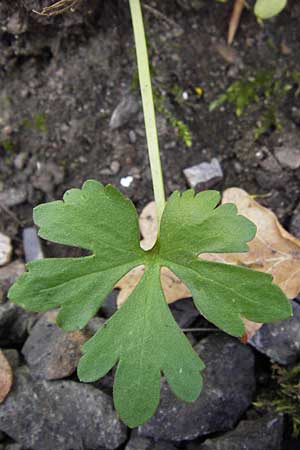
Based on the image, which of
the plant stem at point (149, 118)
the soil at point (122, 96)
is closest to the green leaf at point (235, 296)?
the plant stem at point (149, 118)

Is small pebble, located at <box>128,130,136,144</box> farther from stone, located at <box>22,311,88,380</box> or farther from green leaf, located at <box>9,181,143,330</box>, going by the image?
stone, located at <box>22,311,88,380</box>

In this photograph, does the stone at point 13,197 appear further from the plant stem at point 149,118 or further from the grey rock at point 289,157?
the grey rock at point 289,157

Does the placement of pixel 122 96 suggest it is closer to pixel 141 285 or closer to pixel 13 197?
pixel 13 197

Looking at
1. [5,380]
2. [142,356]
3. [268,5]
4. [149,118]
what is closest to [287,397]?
[142,356]

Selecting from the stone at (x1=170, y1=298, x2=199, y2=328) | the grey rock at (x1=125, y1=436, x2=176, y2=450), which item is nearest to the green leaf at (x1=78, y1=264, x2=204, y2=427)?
the grey rock at (x1=125, y1=436, x2=176, y2=450)

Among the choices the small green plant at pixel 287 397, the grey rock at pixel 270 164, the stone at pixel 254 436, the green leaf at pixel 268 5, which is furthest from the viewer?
the grey rock at pixel 270 164
